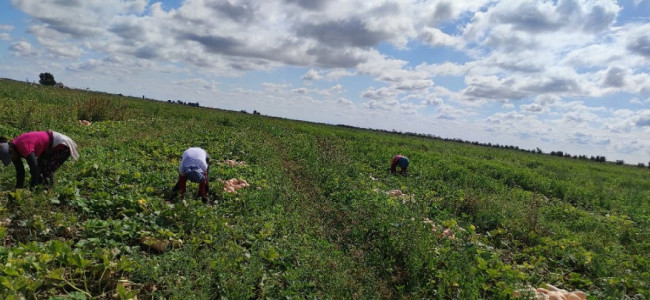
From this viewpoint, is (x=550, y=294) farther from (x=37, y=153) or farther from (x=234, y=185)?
(x=37, y=153)

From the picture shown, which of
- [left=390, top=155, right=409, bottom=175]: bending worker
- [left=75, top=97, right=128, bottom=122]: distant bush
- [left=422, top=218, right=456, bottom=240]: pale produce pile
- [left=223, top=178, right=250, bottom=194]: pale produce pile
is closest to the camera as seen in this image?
[left=422, top=218, right=456, bottom=240]: pale produce pile

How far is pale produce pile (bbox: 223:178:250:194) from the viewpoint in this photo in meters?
8.23

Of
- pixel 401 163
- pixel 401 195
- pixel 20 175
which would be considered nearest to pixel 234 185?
pixel 20 175

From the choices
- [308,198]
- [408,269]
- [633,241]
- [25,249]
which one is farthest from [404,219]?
[25,249]

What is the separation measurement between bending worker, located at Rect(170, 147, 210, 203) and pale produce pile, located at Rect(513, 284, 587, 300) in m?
5.63

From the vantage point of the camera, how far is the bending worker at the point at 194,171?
705 cm

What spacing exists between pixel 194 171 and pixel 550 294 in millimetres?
6215

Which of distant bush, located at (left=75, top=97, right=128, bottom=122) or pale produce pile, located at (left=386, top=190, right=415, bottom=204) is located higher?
distant bush, located at (left=75, top=97, right=128, bottom=122)

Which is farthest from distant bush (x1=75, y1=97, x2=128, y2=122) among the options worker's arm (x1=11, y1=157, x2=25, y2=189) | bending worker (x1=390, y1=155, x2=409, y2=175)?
bending worker (x1=390, y1=155, x2=409, y2=175)

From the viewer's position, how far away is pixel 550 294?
17.7 ft

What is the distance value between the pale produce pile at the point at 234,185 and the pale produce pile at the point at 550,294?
5.71 m

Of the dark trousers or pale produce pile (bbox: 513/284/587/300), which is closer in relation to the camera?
pale produce pile (bbox: 513/284/587/300)

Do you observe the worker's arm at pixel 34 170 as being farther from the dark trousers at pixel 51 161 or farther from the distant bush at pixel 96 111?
the distant bush at pixel 96 111

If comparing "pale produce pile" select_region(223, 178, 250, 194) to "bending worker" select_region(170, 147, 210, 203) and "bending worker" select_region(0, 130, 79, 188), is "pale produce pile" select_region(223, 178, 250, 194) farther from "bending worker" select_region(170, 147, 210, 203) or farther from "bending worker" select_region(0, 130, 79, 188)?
"bending worker" select_region(0, 130, 79, 188)
